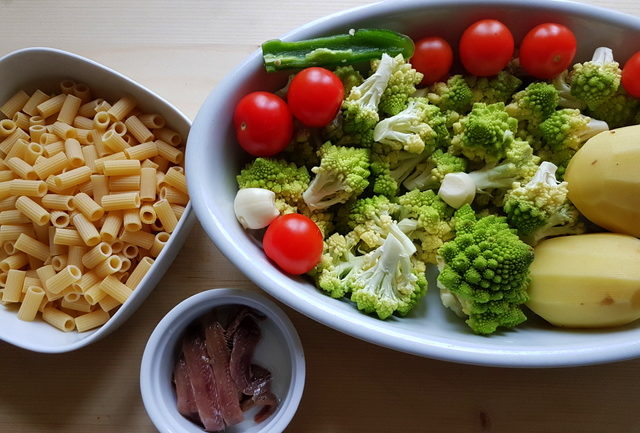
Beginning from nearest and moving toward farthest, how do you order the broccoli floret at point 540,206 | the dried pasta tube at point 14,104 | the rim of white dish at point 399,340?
1. the rim of white dish at point 399,340
2. the broccoli floret at point 540,206
3. the dried pasta tube at point 14,104

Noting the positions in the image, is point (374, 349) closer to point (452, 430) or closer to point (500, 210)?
point (452, 430)

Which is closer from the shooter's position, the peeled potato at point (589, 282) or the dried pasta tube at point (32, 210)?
the peeled potato at point (589, 282)

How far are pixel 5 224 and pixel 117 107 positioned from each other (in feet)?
1.17

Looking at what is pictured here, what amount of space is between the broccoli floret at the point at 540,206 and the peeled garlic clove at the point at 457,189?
8cm

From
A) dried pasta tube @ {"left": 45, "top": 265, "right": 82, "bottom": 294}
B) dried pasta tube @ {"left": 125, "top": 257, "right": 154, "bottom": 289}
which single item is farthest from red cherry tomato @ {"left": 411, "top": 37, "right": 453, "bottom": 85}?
dried pasta tube @ {"left": 45, "top": 265, "right": 82, "bottom": 294}

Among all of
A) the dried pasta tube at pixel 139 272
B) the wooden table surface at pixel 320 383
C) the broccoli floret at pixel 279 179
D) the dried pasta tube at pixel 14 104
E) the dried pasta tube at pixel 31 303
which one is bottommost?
the wooden table surface at pixel 320 383

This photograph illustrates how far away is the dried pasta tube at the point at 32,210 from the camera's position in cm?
118

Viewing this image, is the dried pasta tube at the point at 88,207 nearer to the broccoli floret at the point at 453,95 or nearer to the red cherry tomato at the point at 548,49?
the broccoli floret at the point at 453,95

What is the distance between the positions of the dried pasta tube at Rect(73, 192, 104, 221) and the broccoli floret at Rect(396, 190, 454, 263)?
0.64 metres

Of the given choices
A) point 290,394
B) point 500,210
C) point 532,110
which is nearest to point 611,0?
point 532,110

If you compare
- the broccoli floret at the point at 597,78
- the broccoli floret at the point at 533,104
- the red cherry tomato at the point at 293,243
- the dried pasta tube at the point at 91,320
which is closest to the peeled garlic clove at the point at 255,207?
the red cherry tomato at the point at 293,243

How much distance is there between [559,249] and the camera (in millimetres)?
1098

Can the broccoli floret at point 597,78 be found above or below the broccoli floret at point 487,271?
above

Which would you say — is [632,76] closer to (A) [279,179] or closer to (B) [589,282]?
(B) [589,282]
